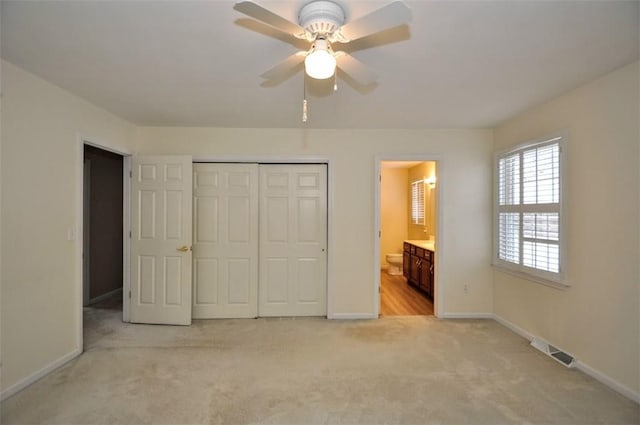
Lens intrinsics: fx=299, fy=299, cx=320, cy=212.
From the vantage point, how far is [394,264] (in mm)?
6508

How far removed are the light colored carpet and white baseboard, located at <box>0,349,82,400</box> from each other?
0.06 meters

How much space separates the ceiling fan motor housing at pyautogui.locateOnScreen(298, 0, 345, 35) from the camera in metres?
1.50

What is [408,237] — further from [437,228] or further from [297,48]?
[297,48]

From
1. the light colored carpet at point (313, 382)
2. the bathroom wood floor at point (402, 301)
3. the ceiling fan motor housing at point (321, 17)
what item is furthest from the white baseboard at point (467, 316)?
A: the ceiling fan motor housing at point (321, 17)

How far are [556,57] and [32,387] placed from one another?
4.59 m

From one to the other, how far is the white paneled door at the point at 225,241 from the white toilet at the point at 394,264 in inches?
140

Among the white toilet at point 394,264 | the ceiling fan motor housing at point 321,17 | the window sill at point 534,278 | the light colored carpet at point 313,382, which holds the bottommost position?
the light colored carpet at point 313,382

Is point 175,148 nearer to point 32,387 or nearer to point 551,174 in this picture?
point 32,387

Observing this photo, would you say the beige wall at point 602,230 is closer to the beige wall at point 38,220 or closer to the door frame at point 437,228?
the door frame at point 437,228

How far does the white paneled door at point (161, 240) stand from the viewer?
11.8ft

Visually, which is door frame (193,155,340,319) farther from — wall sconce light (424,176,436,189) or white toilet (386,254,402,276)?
white toilet (386,254,402,276)

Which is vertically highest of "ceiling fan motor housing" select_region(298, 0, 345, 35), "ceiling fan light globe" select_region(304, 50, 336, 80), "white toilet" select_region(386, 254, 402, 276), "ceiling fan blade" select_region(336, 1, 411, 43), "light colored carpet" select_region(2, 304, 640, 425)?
"ceiling fan motor housing" select_region(298, 0, 345, 35)

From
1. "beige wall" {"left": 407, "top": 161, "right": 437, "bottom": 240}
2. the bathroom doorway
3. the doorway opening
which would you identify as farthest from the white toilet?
the doorway opening

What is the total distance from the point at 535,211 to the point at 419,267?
234 cm
